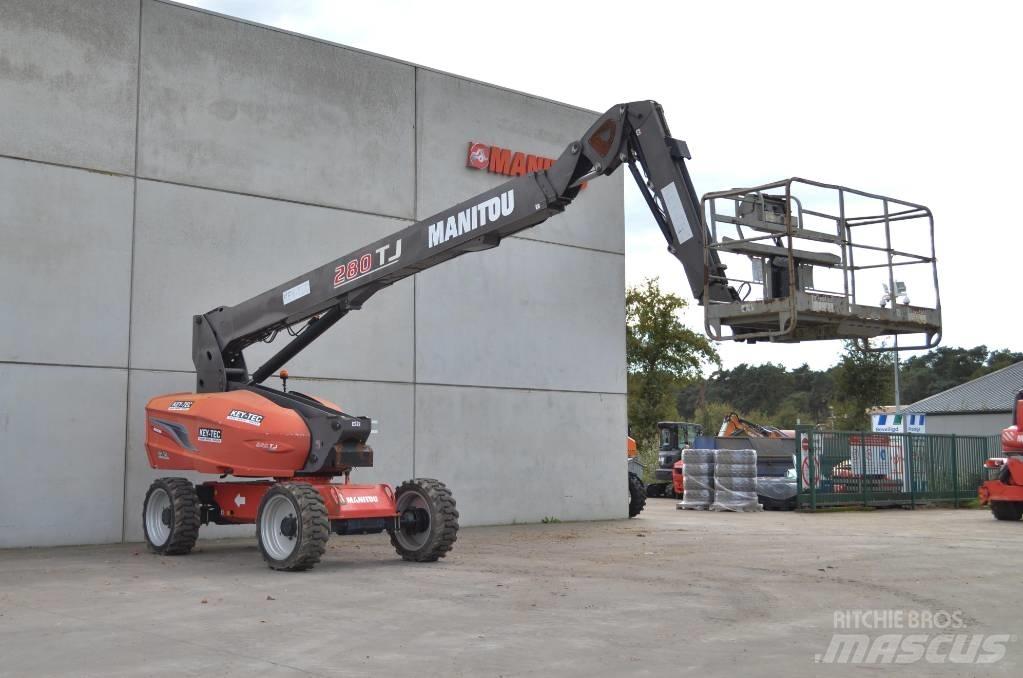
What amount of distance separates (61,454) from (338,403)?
4.30 meters

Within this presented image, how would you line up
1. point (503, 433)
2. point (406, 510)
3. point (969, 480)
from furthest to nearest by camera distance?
point (969, 480) → point (503, 433) → point (406, 510)

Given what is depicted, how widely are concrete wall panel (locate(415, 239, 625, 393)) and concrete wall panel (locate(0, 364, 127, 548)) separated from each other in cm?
520

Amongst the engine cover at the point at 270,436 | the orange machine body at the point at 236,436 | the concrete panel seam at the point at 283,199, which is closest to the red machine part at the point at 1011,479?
the concrete panel seam at the point at 283,199

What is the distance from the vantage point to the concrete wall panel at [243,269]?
1554 centimetres

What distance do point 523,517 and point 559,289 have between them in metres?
4.33

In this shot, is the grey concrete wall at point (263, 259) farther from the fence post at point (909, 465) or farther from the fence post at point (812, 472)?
the fence post at point (909, 465)

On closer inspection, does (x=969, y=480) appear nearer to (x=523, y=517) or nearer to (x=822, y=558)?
(x=523, y=517)

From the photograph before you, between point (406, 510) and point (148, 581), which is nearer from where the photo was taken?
point (148, 581)

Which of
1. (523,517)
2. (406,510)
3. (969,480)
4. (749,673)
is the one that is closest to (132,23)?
(406,510)

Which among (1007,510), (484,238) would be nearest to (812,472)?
(1007,510)

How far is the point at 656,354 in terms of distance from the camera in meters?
48.2

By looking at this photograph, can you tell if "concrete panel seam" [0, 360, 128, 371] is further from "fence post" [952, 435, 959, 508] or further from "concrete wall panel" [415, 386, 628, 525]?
"fence post" [952, 435, 959, 508]

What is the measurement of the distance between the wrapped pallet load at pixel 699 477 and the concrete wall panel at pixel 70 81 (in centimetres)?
1494

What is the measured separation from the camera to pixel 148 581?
10812 mm
